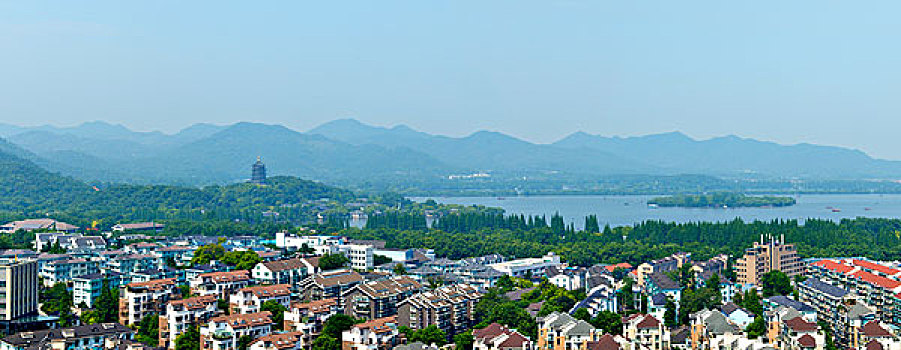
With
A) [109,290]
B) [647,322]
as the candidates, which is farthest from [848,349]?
[109,290]

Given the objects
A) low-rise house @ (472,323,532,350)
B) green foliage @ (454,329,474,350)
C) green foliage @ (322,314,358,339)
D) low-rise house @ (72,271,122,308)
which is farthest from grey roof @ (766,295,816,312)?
low-rise house @ (72,271,122,308)

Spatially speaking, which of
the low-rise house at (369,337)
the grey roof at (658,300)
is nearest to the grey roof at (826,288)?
the grey roof at (658,300)

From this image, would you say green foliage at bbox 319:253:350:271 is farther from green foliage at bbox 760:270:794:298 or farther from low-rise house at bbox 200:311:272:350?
green foliage at bbox 760:270:794:298

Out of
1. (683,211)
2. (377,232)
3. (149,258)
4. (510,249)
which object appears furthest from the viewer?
(683,211)

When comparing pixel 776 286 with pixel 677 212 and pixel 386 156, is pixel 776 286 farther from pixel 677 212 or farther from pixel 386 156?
pixel 386 156

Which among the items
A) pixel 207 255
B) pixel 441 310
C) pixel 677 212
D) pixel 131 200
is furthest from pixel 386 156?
pixel 441 310

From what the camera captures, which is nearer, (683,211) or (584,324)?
(584,324)

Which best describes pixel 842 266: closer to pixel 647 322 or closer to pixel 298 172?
pixel 647 322
